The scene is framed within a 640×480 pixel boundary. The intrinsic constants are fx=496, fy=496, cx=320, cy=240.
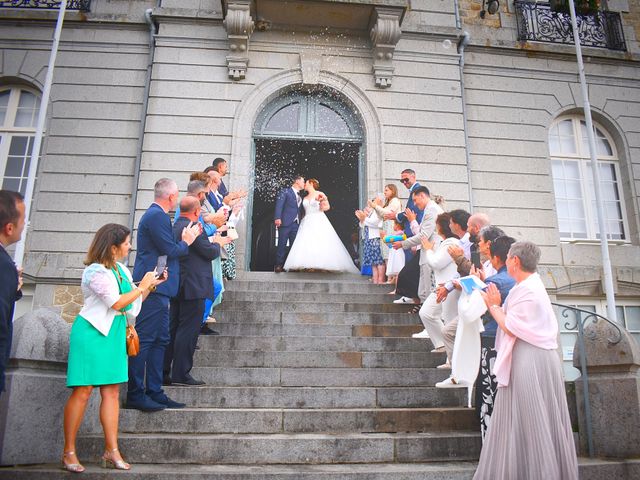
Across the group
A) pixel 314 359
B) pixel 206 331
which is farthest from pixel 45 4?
pixel 314 359

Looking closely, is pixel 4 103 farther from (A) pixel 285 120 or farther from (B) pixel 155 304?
(B) pixel 155 304

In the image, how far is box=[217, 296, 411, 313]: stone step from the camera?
6.93 meters

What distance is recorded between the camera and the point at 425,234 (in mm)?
6707

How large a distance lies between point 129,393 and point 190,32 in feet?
26.6

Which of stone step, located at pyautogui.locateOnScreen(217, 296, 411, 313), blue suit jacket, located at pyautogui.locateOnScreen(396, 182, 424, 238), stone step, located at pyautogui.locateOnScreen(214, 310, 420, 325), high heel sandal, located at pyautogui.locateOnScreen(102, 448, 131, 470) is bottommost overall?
high heel sandal, located at pyautogui.locateOnScreen(102, 448, 131, 470)

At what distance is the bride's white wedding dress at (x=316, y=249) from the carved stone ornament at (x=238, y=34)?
3384 millimetres

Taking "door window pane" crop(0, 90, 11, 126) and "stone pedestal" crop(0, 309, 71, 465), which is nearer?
"stone pedestal" crop(0, 309, 71, 465)

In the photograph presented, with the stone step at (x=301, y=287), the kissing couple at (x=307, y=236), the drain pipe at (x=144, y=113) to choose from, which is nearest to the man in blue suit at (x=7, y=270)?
the stone step at (x=301, y=287)

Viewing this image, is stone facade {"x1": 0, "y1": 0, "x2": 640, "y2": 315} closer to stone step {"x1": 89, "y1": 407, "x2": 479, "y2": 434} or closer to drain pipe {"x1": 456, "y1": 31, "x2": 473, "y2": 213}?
drain pipe {"x1": 456, "y1": 31, "x2": 473, "y2": 213}

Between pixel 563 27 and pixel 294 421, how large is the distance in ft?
37.0

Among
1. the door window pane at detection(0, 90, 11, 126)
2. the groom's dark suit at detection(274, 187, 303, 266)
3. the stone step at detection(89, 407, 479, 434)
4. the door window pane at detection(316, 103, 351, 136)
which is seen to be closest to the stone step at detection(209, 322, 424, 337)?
the stone step at detection(89, 407, 479, 434)

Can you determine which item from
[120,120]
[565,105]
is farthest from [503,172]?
[120,120]

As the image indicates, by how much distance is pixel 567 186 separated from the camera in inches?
439

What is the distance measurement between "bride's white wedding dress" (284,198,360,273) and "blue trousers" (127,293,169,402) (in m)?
4.27
